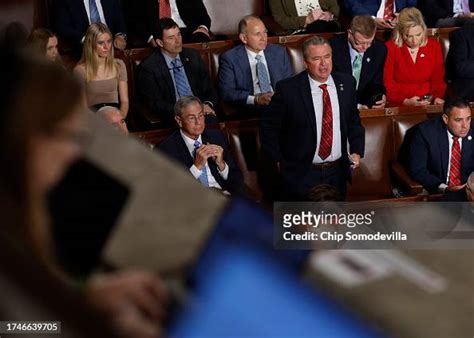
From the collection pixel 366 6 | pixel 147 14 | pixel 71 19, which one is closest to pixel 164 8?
pixel 147 14

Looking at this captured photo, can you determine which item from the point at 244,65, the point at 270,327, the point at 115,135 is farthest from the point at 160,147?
the point at 270,327

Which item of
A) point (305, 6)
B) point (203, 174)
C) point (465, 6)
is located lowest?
point (203, 174)

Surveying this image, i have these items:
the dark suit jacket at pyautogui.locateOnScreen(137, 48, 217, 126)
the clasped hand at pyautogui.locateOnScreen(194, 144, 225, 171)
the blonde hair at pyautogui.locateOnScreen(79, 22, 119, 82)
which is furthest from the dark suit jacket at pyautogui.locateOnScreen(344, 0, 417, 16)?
the clasped hand at pyautogui.locateOnScreen(194, 144, 225, 171)

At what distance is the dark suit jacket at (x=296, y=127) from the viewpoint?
3008 mm

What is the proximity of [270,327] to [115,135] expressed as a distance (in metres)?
0.21

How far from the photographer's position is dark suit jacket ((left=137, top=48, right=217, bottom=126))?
343 centimetres

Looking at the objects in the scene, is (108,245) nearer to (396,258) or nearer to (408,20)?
(396,258)

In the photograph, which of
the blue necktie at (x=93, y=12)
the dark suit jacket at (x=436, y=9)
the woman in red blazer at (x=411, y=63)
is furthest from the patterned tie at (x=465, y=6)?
the blue necktie at (x=93, y=12)

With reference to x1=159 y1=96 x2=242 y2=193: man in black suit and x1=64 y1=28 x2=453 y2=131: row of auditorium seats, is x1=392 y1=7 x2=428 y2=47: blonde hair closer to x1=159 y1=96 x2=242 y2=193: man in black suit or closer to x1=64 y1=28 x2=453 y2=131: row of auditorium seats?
x1=64 y1=28 x2=453 y2=131: row of auditorium seats

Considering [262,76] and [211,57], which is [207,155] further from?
[211,57]

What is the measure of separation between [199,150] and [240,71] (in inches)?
29.3

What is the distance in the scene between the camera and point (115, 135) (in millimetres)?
605

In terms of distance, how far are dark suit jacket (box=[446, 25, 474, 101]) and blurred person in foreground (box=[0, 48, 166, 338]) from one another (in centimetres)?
352

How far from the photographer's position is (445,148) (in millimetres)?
3084
